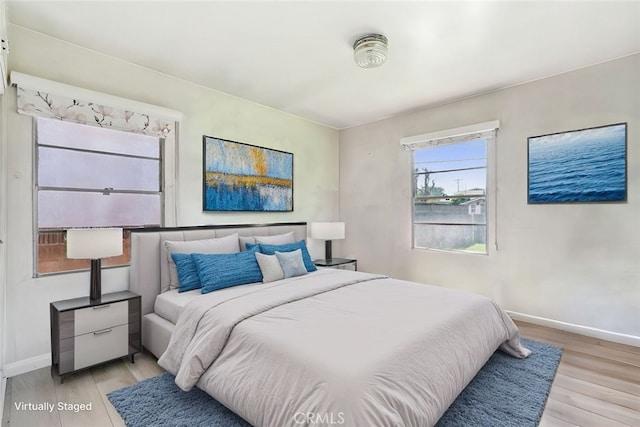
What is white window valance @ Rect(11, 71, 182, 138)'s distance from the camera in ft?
7.61

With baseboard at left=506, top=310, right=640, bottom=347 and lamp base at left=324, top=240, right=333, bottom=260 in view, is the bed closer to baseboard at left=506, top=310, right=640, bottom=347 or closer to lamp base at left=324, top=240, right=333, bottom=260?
baseboard at left=506, top=310, right=640, bottom=347

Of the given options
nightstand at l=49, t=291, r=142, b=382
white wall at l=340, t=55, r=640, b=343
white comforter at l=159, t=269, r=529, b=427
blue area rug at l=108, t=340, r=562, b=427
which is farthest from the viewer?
white wall at l=340, t=55, r=640, b=343

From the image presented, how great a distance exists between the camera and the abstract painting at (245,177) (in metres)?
3.44

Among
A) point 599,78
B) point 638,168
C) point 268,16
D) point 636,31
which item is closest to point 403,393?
point 268,16

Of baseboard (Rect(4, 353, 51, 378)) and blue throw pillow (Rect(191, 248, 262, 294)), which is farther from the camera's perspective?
blue throw pillow (Rect(191, 248, 262, 294))

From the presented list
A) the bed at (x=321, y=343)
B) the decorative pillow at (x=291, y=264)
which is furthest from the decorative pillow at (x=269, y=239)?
the bed at (x=321, y=343)

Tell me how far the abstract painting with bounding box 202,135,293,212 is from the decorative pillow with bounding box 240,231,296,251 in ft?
1.47

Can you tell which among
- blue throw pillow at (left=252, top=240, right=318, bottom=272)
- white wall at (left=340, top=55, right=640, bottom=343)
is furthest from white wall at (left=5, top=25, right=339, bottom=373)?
white wall at (left=340, top=55, right=640, bottom=343)

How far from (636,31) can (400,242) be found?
9.97 feet

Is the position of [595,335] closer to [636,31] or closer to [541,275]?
[541,275]

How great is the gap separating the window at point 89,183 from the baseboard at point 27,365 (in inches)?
25.9

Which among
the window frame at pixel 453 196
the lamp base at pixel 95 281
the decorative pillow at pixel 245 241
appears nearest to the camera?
the lamp base at pixel 95 281

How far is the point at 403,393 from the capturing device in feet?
4.46

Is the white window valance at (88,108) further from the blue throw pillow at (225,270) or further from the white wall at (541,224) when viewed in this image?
the white wall at (541,224)
